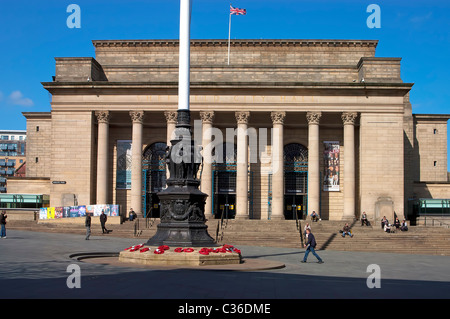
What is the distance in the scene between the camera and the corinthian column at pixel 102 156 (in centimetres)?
4722

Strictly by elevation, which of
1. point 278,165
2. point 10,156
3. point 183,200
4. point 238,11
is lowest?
point 183,200

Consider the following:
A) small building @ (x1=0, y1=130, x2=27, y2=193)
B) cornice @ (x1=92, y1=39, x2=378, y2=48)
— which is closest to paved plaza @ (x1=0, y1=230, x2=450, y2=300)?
cornice @ (x1=92, y1=39, x2=378, y2=48)

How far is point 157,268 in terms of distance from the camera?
1773 cm

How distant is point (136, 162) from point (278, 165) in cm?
1221

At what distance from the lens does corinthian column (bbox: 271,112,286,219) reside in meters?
46.5

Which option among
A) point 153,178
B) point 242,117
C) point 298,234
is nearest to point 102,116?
point 153,178

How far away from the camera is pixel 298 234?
39.3 metres

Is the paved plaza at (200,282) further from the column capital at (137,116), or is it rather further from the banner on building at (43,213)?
the column capital at (137,116)

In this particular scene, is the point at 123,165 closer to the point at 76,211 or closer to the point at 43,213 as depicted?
the point at 76,211

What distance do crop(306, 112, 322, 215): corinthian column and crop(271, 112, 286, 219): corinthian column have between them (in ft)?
7.54

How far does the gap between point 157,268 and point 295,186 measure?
34.6 m

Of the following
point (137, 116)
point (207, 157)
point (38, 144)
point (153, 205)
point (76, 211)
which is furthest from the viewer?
point (38, 144)
